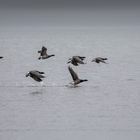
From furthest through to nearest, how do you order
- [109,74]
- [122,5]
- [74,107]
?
[122,5] → [109,74] → [74,107]

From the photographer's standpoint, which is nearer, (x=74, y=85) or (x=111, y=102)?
(x=111, y=102)

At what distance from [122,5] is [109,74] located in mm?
146233

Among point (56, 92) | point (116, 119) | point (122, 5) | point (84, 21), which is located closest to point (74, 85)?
point (56, 92)

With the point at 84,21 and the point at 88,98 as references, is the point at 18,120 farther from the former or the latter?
the point at 84,21

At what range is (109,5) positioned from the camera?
189875 millimetres

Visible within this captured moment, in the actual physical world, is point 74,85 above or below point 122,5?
above

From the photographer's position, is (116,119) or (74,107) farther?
(74,107)

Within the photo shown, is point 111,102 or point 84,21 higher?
point 111,102

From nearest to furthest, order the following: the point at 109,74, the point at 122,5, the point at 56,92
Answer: the point at 56,92 → the point at 109,74 → the point at 122,5

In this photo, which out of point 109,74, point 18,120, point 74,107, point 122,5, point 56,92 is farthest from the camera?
point 122,5

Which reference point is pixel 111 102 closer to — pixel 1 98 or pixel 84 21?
pixel 1 98

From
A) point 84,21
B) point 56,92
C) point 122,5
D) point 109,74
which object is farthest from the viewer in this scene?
point 122,5

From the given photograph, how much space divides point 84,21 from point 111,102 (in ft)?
328

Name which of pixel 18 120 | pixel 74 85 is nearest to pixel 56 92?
pixel 74 85
